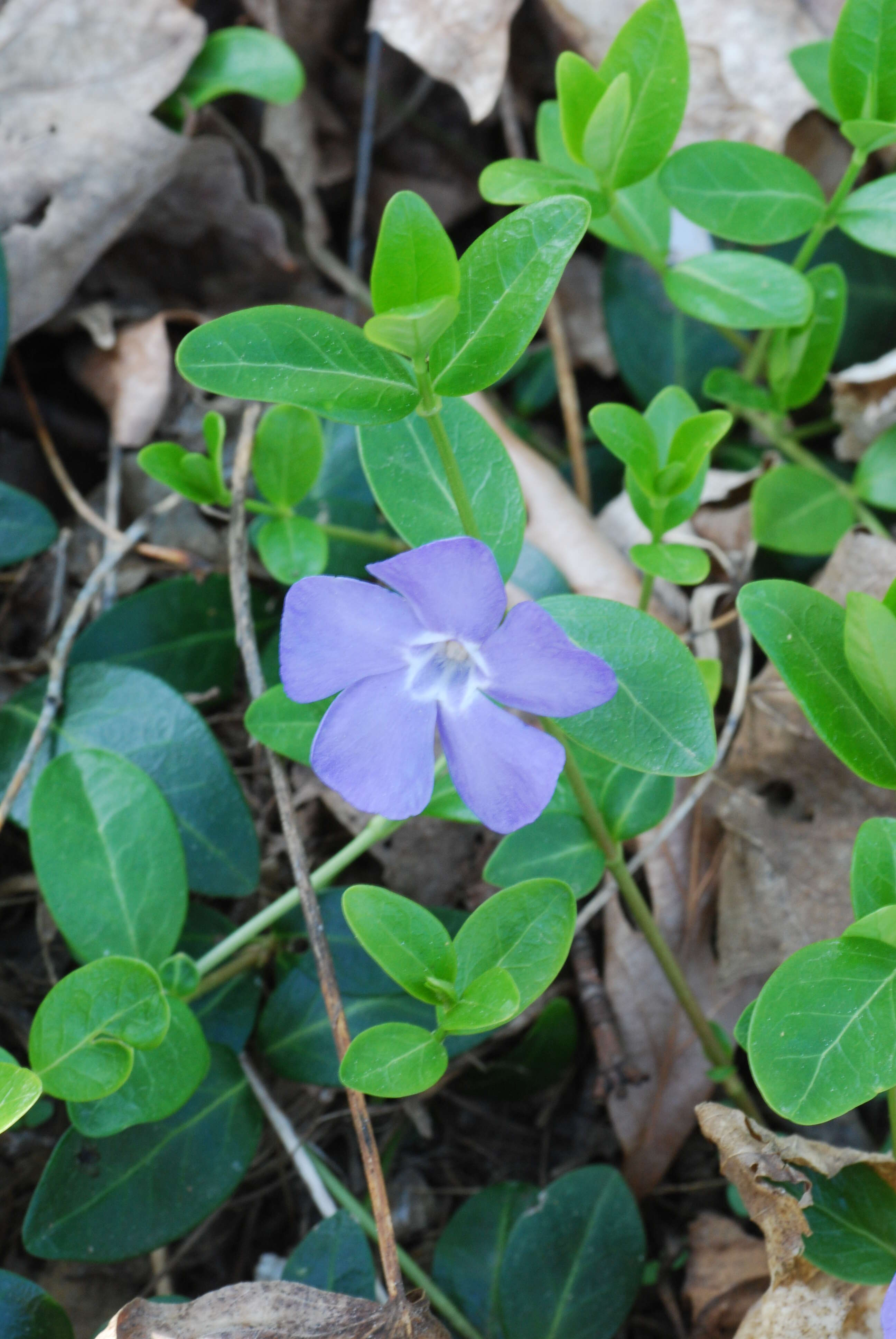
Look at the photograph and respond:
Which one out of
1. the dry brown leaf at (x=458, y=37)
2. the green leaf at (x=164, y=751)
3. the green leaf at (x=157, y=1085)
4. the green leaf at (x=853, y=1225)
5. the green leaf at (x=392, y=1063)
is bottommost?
the green leaf at (x=853, y=1225)

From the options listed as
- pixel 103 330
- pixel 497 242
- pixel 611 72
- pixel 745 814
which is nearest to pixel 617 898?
pixel 745 814

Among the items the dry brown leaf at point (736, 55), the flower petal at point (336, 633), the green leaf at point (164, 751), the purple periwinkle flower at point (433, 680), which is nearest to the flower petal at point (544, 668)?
the purple periwinkle flower at point (433, 680)

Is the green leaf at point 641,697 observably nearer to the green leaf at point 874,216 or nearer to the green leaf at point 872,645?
the green leaf at point 872,645

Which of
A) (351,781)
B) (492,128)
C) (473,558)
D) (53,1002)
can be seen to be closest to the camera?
(473,558)

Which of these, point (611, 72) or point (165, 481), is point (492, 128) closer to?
point (611, 72)

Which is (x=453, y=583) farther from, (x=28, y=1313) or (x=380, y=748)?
(x=28, y=1313)

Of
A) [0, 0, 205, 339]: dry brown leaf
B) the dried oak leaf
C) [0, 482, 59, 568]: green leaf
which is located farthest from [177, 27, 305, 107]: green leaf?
the dried oak leaf

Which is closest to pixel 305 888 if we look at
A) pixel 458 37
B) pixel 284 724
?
pixel 284 724
